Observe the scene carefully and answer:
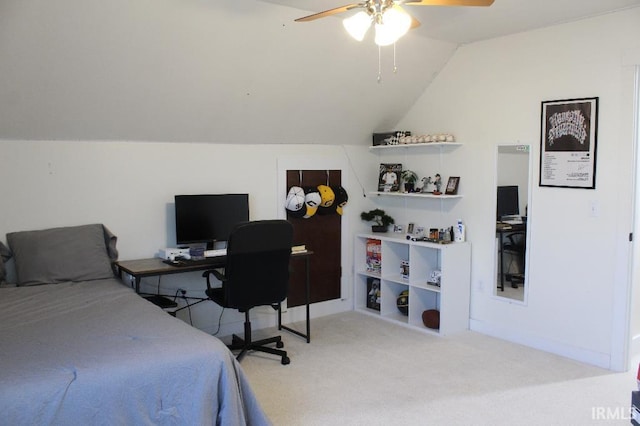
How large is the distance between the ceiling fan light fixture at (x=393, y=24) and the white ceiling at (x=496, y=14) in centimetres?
105

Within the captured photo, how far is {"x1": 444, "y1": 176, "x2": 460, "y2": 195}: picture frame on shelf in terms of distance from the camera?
15.4 feet

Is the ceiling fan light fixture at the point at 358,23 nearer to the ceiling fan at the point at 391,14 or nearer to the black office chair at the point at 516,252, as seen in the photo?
the ceiling fan at the point at 391,14

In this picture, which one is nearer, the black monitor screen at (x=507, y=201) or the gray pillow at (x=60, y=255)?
the gray pillow at (x=60, y=255)

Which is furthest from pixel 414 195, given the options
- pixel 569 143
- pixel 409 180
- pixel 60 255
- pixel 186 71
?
pixel 60 255

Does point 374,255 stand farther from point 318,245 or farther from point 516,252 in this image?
point 516,252

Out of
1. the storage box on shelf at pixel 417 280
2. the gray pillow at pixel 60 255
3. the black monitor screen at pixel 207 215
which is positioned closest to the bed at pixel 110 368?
the gray pillow at pixel 60 255

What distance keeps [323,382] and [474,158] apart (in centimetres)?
231

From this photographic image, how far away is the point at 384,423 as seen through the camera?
9.84 feet

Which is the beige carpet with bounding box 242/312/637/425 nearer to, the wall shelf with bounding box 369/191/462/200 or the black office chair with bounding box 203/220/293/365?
the black office chair with bounding box 203/220/293/365

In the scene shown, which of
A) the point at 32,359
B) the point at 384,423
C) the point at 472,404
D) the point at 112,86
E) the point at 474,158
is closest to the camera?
the point at 32,359

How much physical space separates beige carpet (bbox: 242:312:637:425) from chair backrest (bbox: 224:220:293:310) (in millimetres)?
548

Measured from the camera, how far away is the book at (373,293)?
→ 525 centimetres

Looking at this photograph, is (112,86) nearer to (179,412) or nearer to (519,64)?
(179,412)

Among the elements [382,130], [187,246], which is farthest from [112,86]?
[382,130]
